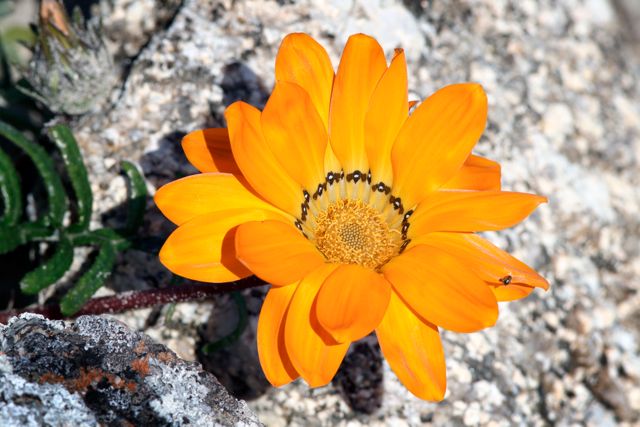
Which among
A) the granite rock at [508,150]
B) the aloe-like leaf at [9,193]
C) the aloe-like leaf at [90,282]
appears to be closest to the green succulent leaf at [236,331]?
the granite rock at [508,150]

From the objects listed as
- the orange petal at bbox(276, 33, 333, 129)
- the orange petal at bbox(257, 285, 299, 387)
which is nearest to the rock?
the orange petal at bbox(257, 285, 299, 387)

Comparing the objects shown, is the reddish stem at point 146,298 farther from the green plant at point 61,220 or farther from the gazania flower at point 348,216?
the gazania flower at point 348,216

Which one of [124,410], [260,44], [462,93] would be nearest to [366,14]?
[260,44]

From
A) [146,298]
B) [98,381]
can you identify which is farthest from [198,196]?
[146,298]

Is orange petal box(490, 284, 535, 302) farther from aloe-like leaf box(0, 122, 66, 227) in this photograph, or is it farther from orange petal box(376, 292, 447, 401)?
aloe-like leaf box(0, 122, 66, 227)

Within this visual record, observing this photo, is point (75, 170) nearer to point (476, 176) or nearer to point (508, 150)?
point (476, 176)

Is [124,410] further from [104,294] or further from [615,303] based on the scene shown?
[615,303]
